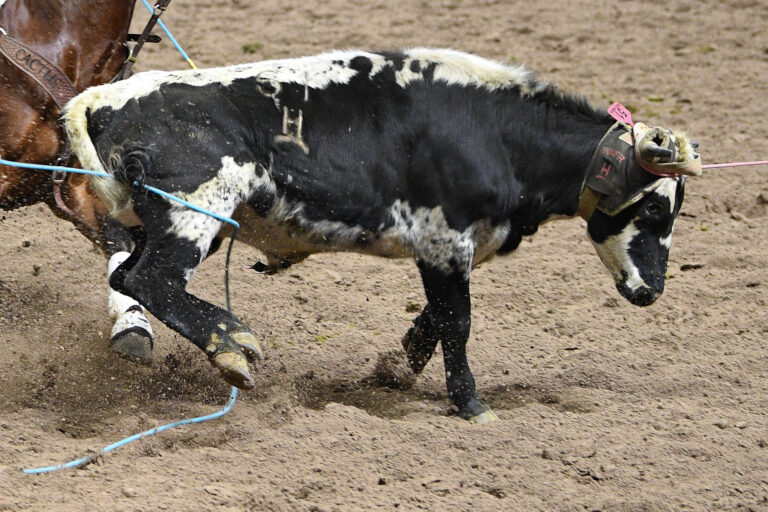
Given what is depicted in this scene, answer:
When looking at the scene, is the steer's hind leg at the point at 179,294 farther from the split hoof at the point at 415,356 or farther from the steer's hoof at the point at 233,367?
the split hoof at the point at 415,356

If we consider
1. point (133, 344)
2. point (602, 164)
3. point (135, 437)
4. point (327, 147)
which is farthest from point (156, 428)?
point (602, 164)

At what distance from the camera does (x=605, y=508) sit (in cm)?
358

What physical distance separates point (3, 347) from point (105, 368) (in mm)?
491

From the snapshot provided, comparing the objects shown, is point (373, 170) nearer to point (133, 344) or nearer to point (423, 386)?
point (423, 386)

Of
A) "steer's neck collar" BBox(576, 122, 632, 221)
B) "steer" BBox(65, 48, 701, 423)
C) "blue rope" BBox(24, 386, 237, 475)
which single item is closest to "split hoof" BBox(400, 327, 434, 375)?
"steer" BBox(65, 48, 701, 423)

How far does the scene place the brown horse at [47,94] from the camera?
4387 mm

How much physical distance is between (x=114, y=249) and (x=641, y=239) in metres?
2.49

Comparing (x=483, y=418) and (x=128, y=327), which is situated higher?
(x=128, y=327)

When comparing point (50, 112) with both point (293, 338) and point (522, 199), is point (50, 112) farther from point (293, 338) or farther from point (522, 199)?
point (522, 199)

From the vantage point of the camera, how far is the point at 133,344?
4.60m

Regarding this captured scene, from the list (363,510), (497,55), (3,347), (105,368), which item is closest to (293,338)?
(105,368)

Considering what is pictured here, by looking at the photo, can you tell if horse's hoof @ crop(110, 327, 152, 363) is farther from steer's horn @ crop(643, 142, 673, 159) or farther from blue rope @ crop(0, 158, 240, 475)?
steer's horn @ crop(643, 142, 673, 159)

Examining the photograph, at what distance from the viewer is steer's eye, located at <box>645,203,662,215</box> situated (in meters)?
4.41

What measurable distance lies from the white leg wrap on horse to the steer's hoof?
0.94 meters
